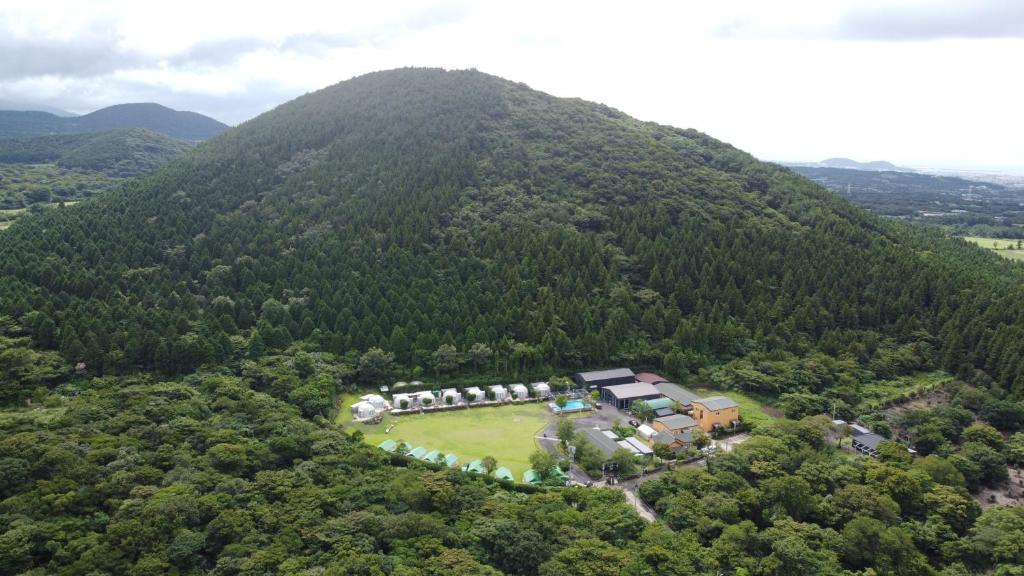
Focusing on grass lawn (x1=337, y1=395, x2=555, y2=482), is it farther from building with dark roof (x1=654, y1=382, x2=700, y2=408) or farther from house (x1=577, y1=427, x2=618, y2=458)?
building with dark roof (x1=654, y1=382, x2=700, y2=408)

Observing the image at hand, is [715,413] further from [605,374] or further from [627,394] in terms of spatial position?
[605,374]

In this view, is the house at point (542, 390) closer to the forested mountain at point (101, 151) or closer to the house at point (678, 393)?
the house at point (678, 393)

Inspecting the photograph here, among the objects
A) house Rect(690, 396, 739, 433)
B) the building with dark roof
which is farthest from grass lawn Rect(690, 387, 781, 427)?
the building with dark roof

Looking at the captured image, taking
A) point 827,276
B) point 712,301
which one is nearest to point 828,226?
point 827,276

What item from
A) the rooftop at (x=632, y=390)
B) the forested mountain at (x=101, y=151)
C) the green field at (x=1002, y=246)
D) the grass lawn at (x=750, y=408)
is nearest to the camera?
the grass lawn at (x=750, y=408)

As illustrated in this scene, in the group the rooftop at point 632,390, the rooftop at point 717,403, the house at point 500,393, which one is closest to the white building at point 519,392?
the house at point 500,393

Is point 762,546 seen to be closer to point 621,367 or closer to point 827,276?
point 621,367
